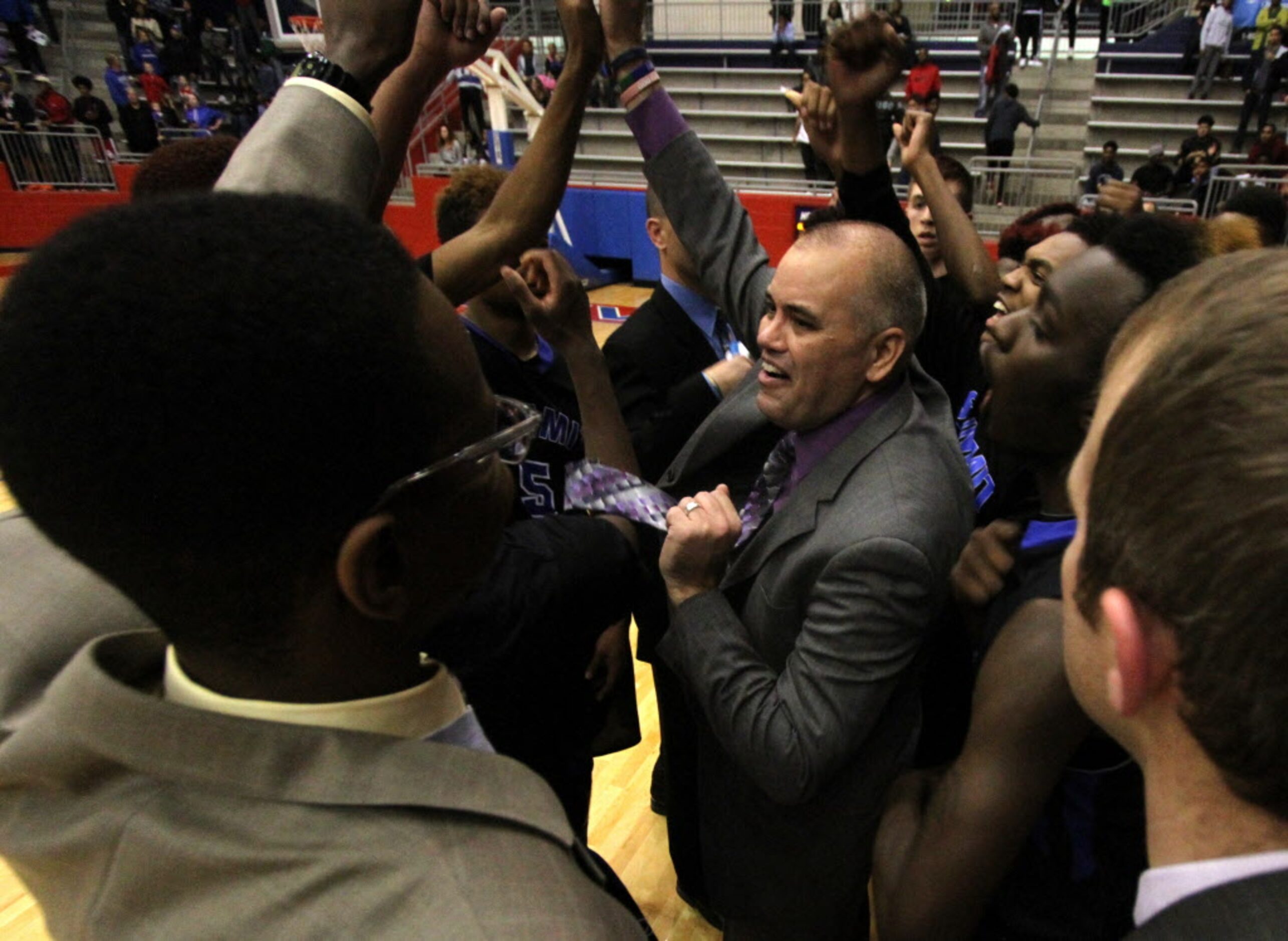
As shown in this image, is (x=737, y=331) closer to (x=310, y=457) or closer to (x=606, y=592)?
A: (x=606, y=592)

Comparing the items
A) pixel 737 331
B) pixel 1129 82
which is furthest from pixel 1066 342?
pixel 1129 82

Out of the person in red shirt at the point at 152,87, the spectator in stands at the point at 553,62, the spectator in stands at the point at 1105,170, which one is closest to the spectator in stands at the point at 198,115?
the person in red shirt at the point at 152,87

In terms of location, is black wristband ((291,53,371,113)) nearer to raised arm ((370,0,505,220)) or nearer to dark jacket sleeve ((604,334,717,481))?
raised arm ((370,0,505,220))

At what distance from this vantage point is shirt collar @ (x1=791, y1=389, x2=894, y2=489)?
1489mm

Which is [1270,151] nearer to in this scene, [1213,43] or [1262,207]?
[1213,43]

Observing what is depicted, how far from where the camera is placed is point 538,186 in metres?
1.58

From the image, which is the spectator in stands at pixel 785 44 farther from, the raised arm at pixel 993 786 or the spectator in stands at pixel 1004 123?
the raised arm at pixel 993 786

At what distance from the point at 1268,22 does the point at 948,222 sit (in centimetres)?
1047

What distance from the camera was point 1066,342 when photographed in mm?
1399

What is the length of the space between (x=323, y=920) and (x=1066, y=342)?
1349 mm

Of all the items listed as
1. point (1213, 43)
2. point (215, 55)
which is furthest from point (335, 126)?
point (215, 55)

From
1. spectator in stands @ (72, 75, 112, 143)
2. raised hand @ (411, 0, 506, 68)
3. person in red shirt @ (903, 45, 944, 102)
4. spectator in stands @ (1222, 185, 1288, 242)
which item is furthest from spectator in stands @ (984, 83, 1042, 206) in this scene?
spectator in stands @ (72, 75, 112, 143)

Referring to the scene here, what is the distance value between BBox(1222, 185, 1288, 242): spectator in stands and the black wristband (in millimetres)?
3273

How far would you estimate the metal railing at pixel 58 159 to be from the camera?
9852 millimetres
